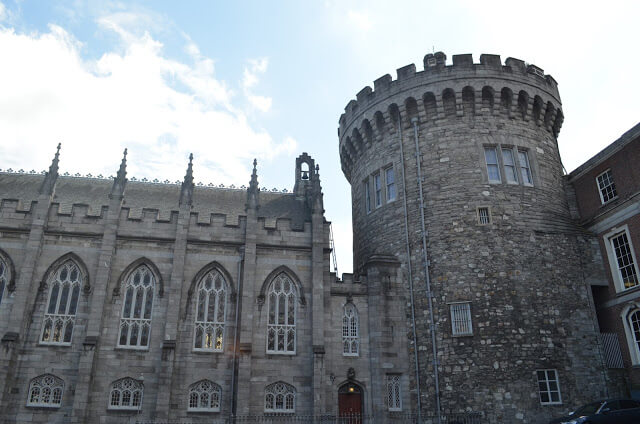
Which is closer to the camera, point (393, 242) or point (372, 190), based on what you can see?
point (393, 242)

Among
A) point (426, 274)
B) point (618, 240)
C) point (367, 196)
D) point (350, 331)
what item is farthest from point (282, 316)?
point (618, 240)

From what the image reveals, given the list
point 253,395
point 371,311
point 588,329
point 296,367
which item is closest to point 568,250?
point 588,329

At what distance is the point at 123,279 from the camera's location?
74.3 ft

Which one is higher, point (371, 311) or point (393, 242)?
point (393, 242)

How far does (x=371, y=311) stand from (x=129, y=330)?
35.3 feet

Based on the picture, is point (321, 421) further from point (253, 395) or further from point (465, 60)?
point (465, 60)

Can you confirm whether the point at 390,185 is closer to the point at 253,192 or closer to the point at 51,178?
the point at 253,192

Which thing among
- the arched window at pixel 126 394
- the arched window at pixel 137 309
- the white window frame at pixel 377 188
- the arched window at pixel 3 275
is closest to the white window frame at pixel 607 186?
the white window frame at pixel 377 188

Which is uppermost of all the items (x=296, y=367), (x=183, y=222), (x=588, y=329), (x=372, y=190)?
(x=372, y=190)

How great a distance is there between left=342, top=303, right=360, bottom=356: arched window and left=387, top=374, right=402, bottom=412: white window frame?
1.90 m

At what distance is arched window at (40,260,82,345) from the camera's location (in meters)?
21.5

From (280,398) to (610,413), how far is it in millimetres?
12427

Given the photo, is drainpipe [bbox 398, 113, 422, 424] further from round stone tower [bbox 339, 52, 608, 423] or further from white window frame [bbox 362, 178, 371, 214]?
white window frame [bbox 362, 178, 371, 214]

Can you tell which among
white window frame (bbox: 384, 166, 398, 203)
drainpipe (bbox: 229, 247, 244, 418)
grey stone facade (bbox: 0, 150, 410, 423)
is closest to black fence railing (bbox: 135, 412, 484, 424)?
grey stone facade (bbox: 0, 150, 410, 423)
